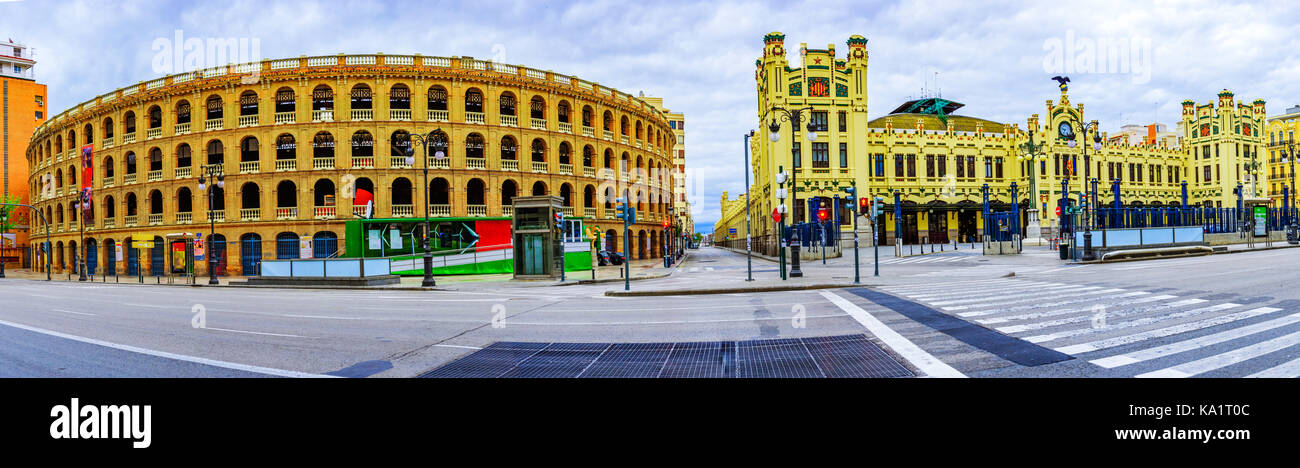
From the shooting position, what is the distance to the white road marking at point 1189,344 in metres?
5.82

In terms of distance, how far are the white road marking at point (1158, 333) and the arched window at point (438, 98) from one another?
3888 centimetres

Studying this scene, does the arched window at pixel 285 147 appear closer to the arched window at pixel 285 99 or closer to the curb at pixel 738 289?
the arched window at pixel 285 99

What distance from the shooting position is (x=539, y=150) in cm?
4122

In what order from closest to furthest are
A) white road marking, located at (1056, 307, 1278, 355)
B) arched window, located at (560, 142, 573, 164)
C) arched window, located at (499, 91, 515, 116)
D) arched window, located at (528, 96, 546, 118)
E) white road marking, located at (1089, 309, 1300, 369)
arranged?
white road marking, located at (1089, 309, 1300, 369)
white road marking, located at (1056, 307, 1278, 355)
arched window, located at (499, 91, 515, 116)
arched window, located at (528, 96, 546, 118)
arched window, located at (560, 142, 573, 164)

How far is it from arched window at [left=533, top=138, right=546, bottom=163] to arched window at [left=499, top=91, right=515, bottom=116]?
8.91 ft

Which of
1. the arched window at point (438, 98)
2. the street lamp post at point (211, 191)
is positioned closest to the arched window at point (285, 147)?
the street lamp post at point (211, 191)

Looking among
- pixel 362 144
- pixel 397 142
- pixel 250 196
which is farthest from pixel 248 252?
pixel 397 142

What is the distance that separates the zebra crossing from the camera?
555 centimetres

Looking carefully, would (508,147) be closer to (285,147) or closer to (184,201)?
(285,147)

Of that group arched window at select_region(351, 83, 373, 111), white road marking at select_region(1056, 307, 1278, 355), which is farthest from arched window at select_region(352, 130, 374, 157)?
white road marking at select_region(1056, 307, 1278, 355)

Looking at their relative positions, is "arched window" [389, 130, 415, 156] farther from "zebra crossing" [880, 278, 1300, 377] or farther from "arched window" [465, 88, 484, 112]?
"zebra crossing" [880, 278, 1300, 377]
